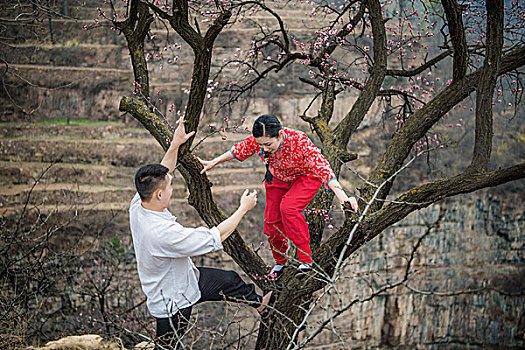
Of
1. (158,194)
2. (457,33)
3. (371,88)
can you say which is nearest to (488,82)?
(457,33)

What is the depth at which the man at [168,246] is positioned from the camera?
99.5 inches

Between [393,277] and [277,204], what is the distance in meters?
12.9

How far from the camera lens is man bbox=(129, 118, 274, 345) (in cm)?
253

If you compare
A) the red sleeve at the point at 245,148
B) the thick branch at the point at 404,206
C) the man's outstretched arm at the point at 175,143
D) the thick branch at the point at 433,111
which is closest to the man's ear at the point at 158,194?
the man's outstretched arm at the point at 175,143

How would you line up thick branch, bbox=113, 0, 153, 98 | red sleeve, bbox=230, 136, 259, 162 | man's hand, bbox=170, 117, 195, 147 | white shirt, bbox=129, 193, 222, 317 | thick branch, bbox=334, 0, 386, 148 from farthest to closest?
thick branch, bbox=334, 0, 386, 148
thick branch, bbox=113, 0, 153, 98
red sleeve, bbox=230, 136, 259, 162
man's hand, bbox=170, 117, 195, 147
white shirt, bbox=129, 193, 222, 317

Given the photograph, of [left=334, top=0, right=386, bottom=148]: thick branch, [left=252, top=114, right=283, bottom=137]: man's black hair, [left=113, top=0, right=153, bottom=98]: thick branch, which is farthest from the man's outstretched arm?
[left=334, top=0, right=386, bottom=148]: thick branch

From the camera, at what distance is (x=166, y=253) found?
2.55 metres

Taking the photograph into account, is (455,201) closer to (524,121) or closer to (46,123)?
(524,121)

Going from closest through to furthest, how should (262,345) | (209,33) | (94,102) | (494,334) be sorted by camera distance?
(209,33) < (262,345) < (494,334) < (94,102)

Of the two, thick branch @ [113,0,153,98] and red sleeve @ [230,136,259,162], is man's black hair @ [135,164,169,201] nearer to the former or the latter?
red sleeve @ [230,136,259,162]

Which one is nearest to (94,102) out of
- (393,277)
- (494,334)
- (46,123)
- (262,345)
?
(46,123)

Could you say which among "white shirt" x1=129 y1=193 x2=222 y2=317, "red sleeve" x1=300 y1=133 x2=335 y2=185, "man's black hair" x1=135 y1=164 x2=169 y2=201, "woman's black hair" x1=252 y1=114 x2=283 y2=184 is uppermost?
"woman's black hair" x1=252 y1=114 x2=283 y2=184

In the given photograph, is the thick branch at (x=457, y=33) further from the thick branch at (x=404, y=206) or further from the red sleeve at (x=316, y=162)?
the red sleeve at (x=316, y=162)

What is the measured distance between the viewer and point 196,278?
2957 millimetres
